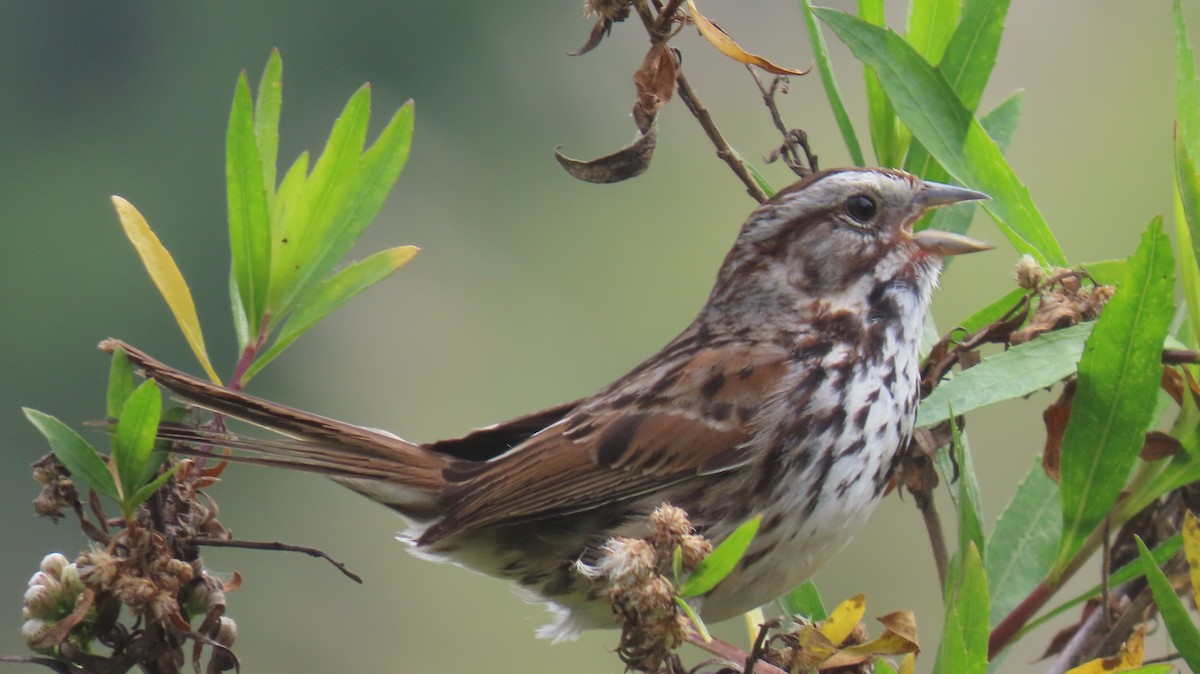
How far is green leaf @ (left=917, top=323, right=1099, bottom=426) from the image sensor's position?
1354 mm

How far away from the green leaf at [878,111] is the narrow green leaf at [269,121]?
694mm

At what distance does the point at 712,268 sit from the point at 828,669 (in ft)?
28.5

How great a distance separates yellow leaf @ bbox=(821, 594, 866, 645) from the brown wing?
55 cm

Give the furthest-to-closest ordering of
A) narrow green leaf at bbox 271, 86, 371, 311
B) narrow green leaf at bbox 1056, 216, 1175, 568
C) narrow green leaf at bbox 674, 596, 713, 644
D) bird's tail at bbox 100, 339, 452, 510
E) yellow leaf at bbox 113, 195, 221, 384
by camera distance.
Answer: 1. bird's tail at bbox 100, 339, 452, 510
2. narrow green leaf at bbox 271, 86, 371, 311
3. yellow leaf at bbox 113, 195, 221, 384
4. narrow green leaf at bbox 1056, 216, 1175, 568
5. narrow green leaf at bbox 674, 596, 713, 644

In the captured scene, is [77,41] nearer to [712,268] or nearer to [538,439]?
[712,268]

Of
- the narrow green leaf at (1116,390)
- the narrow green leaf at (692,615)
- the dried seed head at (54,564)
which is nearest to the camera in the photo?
the narrow green leaf at (692,615)

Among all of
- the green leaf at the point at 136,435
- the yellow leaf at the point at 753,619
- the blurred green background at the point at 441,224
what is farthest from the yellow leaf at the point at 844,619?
the blurred green background at the point at 441,224

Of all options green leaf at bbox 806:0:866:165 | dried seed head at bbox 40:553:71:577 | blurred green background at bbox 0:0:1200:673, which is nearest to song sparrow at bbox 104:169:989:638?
green leaf at bbox 806:0:866:165

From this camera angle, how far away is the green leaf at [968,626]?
1.12m

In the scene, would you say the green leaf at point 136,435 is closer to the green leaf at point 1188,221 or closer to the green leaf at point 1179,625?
the green leaf at point 1179,625

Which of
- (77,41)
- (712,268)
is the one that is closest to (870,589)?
(712,268)

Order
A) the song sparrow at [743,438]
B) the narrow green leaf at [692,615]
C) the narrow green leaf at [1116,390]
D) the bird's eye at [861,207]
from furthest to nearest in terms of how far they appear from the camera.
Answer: the bird's eye at [861,207] < the song sparrow at [743,438] < the narrow green leaf at [1116,390] < the narrow green leaf at [692,615]

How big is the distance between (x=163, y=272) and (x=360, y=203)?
0.76 ft

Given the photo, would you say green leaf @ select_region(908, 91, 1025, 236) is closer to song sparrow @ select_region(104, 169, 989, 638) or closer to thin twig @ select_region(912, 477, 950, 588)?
song sparrow @ select_region(104, 169, 989, 638)
